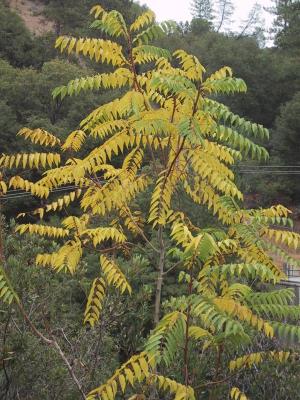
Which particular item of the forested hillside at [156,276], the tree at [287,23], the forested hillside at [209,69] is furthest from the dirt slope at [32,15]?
the forested hillside at [156,276]

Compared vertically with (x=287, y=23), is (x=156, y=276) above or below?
below

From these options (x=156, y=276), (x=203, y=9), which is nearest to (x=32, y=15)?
(x=203, y=9)

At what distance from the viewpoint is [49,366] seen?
19.6 ft

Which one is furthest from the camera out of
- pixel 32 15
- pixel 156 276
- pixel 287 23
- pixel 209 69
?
pixel 32 15

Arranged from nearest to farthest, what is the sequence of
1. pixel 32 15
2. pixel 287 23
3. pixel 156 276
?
pixel 156 276
pixel 287 23
pixel 32 15

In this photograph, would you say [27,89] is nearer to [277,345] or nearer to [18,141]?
[18,141]

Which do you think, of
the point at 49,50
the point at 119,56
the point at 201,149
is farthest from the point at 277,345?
the point at 49,50

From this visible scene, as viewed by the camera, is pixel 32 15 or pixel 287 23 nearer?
pixel 287 23

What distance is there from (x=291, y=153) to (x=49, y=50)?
78.3ft

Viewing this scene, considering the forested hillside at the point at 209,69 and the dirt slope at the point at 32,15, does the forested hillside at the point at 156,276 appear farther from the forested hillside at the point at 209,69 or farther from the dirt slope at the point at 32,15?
the dirt slope at the point at 32,15

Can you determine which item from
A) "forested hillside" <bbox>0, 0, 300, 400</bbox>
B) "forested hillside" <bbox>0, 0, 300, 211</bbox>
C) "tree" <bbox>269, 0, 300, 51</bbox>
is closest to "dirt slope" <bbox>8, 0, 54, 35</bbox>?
"forested hillside" <bbox>0, 0, 300, 211</bbox>

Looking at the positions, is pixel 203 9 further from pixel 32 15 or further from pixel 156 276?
pixel 156 276

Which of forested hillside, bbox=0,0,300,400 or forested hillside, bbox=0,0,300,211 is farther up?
forested hillside, bbox=0,0,300,211

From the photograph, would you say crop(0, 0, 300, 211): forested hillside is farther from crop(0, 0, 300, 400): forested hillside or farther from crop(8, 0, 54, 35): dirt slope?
crop(0, 0, 300, 400): forested hillside
